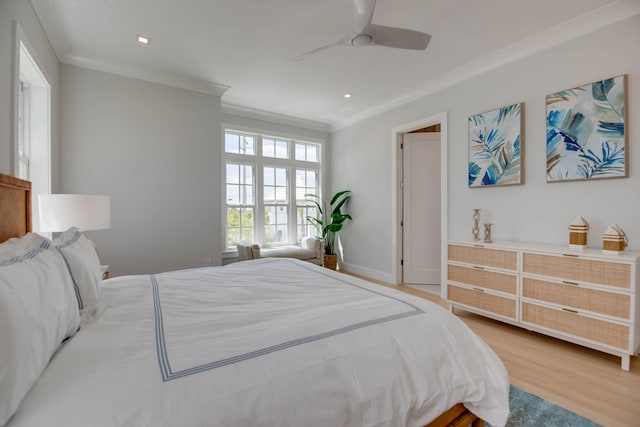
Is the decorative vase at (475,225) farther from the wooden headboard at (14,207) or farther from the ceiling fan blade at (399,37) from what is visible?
the wooden headboard at (14,207)

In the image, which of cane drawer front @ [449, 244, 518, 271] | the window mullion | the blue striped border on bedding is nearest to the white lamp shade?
the blue striped border on bedding

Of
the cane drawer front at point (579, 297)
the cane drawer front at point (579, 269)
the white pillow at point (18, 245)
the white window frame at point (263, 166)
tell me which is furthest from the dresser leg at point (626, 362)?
the white window frame at point (263, 166)

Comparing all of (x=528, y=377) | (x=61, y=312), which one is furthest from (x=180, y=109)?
(x=528, y=377)

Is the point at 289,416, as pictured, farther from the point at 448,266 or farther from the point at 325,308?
the point at 448,266

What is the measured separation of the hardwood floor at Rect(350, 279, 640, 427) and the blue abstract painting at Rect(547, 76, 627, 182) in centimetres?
144

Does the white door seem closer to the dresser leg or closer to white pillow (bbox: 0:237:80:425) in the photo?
the dresser leg

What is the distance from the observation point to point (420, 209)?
14.2 ft

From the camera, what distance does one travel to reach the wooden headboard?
152 centimetres

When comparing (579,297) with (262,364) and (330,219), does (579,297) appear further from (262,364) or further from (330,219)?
(330,219)

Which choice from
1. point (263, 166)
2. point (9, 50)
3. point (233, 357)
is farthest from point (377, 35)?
point (263, 166)

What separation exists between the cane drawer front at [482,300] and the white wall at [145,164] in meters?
2.93

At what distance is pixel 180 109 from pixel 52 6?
1390mm

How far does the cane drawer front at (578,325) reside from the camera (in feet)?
6.77

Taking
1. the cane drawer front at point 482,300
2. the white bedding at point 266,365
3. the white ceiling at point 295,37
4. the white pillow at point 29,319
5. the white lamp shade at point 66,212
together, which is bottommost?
the cane drawer front at point 482,300
